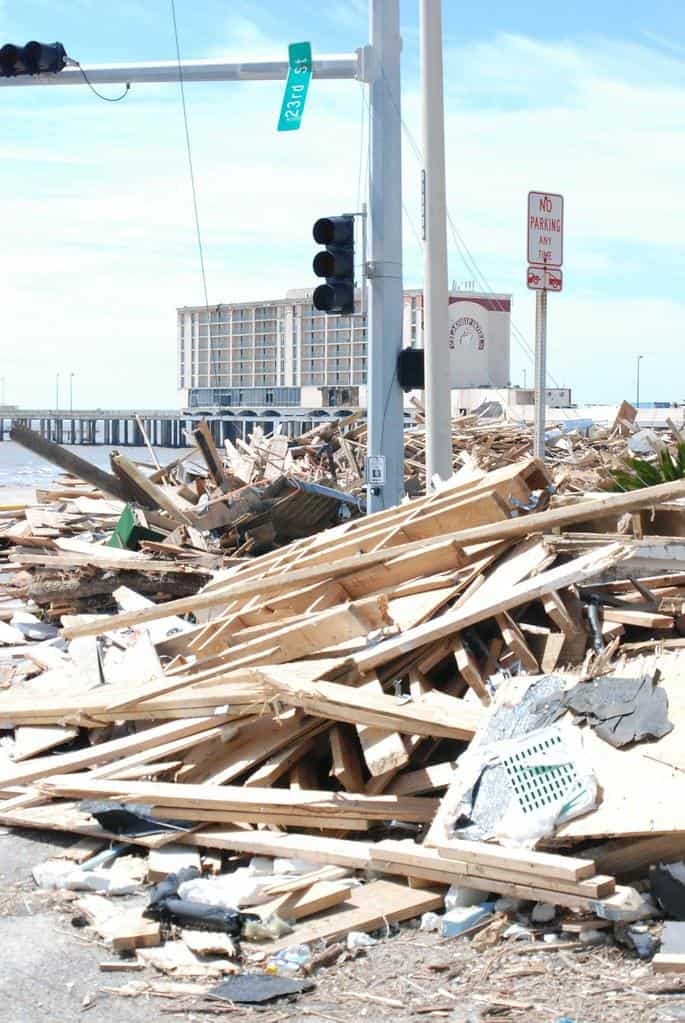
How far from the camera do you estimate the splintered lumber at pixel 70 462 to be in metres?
15.1

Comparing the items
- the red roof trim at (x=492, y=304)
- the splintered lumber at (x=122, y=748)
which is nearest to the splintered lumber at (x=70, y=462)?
the splintered lumber at (x=122, y=748)

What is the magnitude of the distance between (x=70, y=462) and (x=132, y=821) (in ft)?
30.0

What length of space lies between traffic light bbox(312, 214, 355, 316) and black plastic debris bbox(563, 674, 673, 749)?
261 inches

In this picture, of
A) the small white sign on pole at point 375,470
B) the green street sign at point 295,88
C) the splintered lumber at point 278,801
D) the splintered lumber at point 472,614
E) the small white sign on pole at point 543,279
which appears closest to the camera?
the splintered lumber at point 278,801

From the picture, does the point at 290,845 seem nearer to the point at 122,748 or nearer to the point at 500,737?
the point at 500,737

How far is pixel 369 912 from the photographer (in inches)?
213

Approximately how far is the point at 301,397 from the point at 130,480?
119731 mm

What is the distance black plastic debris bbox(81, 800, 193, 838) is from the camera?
6.36 m

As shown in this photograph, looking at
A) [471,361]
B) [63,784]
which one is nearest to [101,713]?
[63,784]

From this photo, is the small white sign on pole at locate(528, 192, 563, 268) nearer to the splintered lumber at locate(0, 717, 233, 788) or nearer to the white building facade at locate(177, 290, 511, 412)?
the splintered lumber at locate(0, 717, 233, 788)

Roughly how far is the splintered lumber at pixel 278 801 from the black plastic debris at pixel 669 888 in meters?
1.24

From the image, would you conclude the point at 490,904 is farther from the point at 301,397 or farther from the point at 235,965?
the point at 301,397

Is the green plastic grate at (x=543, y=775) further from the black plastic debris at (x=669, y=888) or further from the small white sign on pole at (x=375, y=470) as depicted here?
the small white sign on pole at (x=375, y=470)

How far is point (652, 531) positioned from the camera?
824 centimetres
